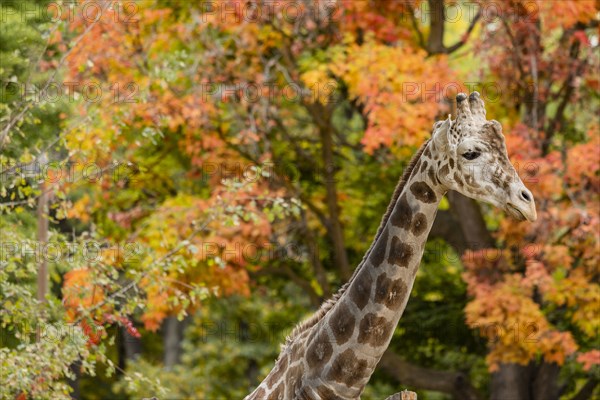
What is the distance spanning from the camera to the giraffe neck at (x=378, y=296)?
19.4ft

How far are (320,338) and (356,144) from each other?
824 centimetres

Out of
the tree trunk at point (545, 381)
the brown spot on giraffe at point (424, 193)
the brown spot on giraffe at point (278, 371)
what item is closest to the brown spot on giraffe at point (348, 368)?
the brown spot on giraffe at point (278, 371)

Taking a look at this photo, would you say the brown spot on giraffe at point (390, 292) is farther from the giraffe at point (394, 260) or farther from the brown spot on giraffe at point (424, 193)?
the brown spot on giraffe at point (424, 193)

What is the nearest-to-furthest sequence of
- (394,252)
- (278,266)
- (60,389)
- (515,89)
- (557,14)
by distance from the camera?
(394,252) → (60,389) → (557,14) → (515,89) → (278,266)

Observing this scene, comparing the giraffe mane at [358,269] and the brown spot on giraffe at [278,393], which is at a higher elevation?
the giraffe mane at [358,269]

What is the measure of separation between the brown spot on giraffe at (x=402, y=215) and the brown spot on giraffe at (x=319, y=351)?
83 centimetres

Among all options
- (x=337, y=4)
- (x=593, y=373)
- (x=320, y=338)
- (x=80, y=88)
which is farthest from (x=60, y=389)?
(x=593, y=373)

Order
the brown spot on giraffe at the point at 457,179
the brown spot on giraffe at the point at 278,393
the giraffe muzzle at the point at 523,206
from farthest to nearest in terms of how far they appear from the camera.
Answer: the brown spot on giraffe at the point at 278,393
the brown spot on giraffe at the point at 457,179
the giraffe muzzle at the point at 523,206

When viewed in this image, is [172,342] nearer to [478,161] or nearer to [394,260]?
[394,260]

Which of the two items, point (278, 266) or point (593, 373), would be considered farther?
point (278, 266)

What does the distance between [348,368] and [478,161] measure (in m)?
1.46

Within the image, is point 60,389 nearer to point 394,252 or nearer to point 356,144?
point 394,252

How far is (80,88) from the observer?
13.3m

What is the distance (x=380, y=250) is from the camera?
606cm
